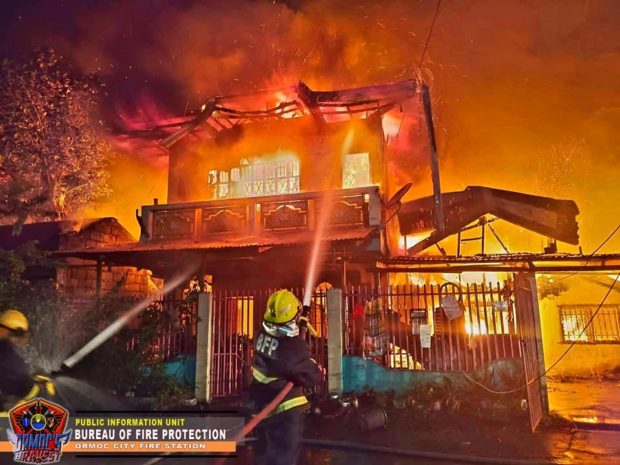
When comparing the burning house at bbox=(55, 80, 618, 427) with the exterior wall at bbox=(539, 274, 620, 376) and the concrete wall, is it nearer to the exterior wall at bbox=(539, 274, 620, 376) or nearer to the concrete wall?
the concrete wall

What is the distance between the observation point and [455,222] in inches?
556


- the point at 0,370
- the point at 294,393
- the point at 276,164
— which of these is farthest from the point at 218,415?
the point at 276,164

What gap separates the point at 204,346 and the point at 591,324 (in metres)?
14.1

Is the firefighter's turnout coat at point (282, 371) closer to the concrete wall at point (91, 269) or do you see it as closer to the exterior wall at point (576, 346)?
the concrete wall at point (91, 269)

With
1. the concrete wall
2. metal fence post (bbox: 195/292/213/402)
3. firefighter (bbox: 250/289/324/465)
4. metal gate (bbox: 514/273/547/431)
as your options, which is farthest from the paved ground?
the concrete wall

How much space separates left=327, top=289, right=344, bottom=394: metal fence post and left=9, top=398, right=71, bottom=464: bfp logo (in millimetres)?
5131

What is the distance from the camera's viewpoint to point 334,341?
938cm

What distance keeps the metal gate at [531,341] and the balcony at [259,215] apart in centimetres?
426

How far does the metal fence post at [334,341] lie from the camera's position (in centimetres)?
916

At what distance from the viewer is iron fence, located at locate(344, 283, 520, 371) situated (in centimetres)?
886

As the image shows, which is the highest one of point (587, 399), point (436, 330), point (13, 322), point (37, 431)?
point (13, 322)

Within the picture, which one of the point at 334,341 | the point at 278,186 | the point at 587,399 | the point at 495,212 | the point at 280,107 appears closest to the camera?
the point at 334,341

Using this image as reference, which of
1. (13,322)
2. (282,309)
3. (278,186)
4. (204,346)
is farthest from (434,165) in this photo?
(13,322)

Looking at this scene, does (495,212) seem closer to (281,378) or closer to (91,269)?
(281,378)
